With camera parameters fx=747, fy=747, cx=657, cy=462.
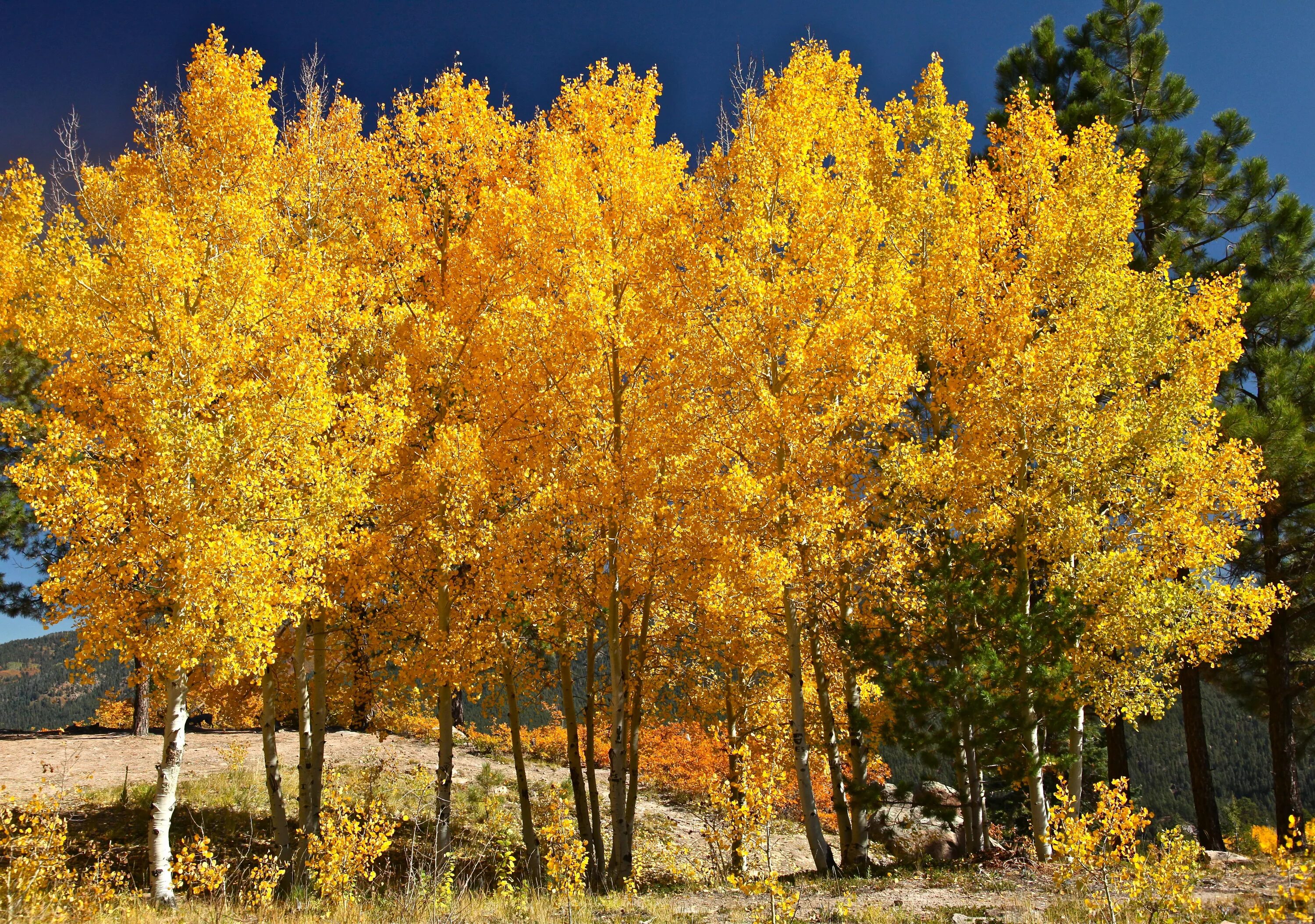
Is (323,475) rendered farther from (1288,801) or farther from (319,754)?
(1288,801)

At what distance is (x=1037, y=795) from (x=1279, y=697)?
7.25 metres

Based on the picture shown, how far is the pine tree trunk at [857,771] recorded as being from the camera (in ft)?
31.6

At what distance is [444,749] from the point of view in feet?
33.5

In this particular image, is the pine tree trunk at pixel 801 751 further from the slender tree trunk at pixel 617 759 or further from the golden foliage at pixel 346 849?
the golden foliage at pixel 346 849

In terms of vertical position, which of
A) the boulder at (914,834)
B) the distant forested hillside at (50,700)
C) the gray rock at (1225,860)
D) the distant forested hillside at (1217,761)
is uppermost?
the gray rock at (1225,860)

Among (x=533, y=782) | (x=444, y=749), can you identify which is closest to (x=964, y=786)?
(x=444, y=749)

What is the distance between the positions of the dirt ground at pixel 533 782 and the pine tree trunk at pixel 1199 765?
5186 millimetres

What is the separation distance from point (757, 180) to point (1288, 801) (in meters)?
13.8

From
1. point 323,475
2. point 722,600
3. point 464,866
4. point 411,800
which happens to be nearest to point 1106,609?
point 722,600

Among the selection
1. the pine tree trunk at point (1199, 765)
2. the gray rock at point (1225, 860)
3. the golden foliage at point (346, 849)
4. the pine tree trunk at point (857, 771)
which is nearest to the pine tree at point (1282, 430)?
the pine tree trunk at point (1199, 765)

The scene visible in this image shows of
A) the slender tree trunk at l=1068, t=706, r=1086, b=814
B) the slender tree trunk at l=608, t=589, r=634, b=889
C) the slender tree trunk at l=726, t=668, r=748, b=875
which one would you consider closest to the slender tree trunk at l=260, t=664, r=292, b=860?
the slender tree trunk at l=608, t=589, r=634, b=889

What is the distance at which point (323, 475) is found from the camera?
8578 millimetres

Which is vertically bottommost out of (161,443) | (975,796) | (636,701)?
(975,796)

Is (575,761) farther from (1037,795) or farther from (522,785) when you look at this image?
(1037,795)
